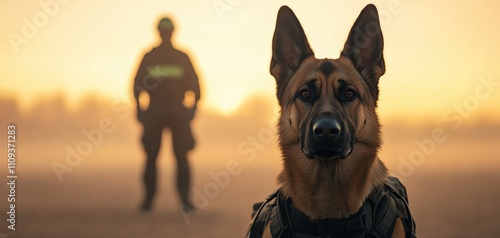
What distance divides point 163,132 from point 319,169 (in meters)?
4.84

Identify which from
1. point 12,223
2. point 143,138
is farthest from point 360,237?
point 143,138

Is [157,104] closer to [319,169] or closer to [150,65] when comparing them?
[150,65]

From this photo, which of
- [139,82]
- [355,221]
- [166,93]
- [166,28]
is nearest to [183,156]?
[166,93]

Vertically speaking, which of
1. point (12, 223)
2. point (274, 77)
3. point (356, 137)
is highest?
point (274, 77)

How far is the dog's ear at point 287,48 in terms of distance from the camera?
4543 mm

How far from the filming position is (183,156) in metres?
8.81

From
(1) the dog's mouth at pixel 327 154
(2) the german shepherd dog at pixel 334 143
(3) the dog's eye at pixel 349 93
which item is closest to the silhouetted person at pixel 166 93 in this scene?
(2) the german shepherd dog at pixel 334 143

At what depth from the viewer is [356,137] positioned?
4.17m

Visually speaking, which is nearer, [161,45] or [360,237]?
[360,237]

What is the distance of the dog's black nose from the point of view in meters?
3.86

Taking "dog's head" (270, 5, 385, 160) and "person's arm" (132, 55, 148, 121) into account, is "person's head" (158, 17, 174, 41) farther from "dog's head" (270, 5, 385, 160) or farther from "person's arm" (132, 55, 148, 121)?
"dog's head" (270, 5, 385, 160)

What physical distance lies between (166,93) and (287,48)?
4271 millimetres

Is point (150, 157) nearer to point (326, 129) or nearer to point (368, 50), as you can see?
point (368, 50)

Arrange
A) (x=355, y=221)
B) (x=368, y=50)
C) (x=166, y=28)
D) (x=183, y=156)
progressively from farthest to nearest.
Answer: (x=183, y=156) → (x=166, y=28) → (x=368, y=50) → (x=355, y=221)
